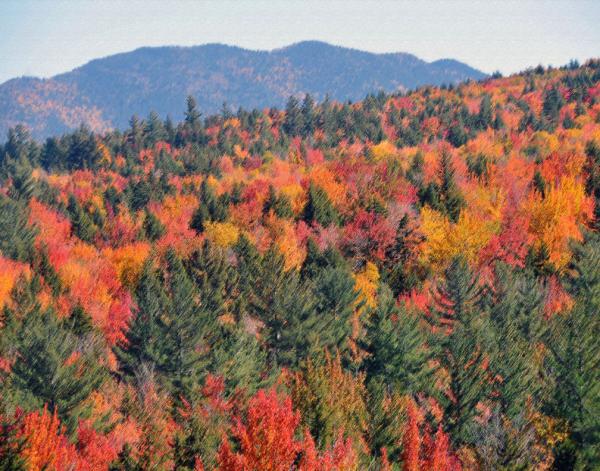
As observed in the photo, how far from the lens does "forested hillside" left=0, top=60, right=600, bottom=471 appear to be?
2412 centimetres

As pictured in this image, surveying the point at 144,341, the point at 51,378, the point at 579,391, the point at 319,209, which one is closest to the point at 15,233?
the point at 319,209

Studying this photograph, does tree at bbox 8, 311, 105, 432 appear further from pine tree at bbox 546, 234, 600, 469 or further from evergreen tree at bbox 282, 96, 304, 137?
evergreen tree at bbox 282, 96, 304, 137

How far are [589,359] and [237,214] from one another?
55.2 m

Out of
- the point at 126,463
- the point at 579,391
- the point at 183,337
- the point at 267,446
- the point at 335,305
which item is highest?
the point at 267,446

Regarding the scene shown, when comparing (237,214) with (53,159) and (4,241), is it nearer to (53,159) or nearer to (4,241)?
(4,241)

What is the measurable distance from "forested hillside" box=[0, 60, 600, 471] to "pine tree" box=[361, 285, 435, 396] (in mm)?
128

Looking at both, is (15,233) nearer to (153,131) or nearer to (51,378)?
(51,378)

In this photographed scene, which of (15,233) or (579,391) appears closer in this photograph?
(579,391)

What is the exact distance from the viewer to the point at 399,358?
34406 mm

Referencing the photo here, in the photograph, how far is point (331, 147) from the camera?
124 metres

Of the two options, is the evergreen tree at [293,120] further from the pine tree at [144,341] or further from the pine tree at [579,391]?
the pine tree at [579,391]

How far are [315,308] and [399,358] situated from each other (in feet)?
38.4

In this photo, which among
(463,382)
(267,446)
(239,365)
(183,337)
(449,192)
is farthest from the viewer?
(449,192)

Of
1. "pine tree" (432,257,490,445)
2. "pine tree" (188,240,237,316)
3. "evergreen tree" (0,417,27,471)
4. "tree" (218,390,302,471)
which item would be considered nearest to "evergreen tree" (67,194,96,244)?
"pine tree" (188,240,237,316)
